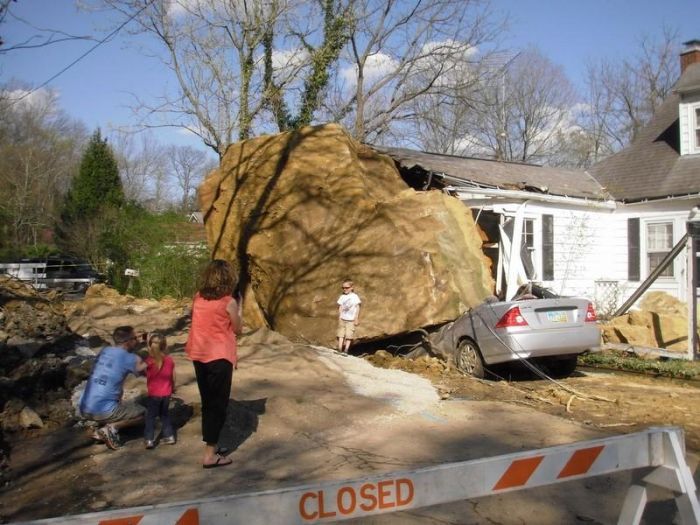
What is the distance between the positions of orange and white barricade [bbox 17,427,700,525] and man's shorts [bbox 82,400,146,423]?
369 cm

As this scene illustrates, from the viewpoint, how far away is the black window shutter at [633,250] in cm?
1669

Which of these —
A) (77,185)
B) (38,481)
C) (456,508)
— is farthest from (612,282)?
(77,185)

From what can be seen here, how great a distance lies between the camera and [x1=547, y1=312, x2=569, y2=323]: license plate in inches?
371

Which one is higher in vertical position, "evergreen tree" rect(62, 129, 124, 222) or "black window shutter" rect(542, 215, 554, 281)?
"evergreen tree" rect(62, 129, 124, 222)

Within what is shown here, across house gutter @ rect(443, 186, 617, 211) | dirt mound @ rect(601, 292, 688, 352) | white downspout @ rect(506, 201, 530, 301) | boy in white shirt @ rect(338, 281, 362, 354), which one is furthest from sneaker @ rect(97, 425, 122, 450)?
dirt mound @ rect(601, 292, 688, 352)

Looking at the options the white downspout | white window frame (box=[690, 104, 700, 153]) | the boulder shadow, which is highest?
white window frame (box=[690, 104, 700, 153])

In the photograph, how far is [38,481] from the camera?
5387mm

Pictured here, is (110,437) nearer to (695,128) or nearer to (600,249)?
(600,249)

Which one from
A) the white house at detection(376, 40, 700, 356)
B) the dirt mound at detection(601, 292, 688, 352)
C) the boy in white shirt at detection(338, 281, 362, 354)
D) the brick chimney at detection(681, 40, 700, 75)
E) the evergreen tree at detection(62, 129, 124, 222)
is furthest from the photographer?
the evergreen tree at detection(62, 129, 124, 222)

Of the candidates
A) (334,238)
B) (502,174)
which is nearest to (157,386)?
(334,238)

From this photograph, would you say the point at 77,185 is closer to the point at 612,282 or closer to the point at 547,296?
the point at 612,282

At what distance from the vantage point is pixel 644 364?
10.8m

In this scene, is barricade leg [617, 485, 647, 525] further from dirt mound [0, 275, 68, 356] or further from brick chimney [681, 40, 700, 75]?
brick chimney [681, 40, 700, 75]

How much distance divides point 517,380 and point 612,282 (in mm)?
7537
